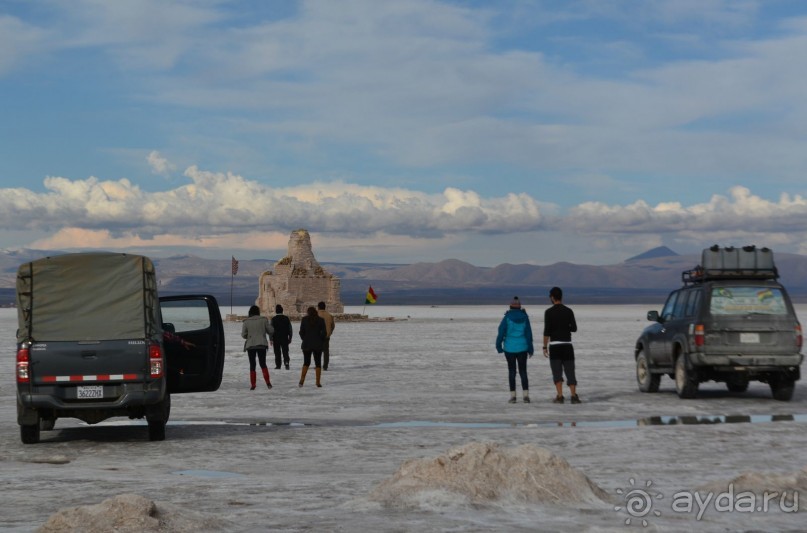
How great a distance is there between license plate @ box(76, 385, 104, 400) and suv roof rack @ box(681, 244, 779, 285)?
36.1 ft

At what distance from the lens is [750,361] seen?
64.2ft

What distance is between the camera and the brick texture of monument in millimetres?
92438

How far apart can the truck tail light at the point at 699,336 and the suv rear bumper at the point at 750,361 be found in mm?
203

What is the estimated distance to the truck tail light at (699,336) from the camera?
19.6 m

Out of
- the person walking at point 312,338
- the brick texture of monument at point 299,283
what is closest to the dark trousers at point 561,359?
the person walking at point 312,338

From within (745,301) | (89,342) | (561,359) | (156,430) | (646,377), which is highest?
(745,301)

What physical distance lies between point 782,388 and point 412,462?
11.8 meters

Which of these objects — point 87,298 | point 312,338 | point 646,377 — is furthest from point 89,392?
point 646,377

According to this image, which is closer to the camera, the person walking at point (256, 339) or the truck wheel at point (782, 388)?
the truck wheel at point (782, 388)

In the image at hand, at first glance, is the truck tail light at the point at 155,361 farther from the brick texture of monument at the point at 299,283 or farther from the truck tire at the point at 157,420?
the brick texture of monument at the point at 299,283

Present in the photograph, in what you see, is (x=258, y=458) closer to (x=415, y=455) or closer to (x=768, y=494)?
(x=415, y=455)

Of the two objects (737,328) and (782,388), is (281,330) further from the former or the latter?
(782,388)

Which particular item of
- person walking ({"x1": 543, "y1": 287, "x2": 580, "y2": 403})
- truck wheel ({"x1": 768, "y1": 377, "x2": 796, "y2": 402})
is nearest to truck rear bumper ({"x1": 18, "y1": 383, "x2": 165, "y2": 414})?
person walking ({"x1": 543, "y1": 287, "x2": 580, "y2": 403})

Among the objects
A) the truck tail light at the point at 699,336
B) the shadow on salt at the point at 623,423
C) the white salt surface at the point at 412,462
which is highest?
the truck tail light at the point at 699,336
